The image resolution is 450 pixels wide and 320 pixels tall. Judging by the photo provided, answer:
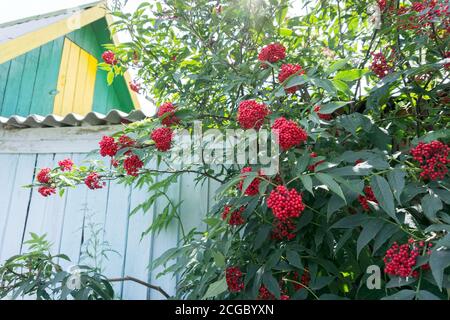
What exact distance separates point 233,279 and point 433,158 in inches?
25.5

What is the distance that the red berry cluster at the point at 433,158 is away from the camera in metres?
0.98

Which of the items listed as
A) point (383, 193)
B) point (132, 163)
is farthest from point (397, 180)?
point (132, 163)

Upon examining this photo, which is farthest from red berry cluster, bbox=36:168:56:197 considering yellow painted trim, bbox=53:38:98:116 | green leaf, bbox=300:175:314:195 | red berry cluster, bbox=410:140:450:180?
yellow painted trim, bbox=53:38:98:116

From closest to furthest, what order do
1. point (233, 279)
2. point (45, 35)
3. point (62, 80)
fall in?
point (233, 279) < point (45, 35) < point (62, 80)

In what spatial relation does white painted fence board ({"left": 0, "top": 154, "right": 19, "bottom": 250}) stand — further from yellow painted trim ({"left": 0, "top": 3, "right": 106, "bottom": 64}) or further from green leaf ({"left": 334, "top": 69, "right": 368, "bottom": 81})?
green leaf ({"left": 334, "top": 69, "right": 368, "bottom": 81})

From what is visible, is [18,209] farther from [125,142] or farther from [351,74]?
[351,74]

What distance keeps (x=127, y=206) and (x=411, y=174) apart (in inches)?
62.9

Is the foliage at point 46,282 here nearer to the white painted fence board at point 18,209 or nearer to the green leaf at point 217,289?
the green leaf at point 217,289

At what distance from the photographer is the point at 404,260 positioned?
2.90 feet

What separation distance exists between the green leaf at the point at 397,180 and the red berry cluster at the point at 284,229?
33cm

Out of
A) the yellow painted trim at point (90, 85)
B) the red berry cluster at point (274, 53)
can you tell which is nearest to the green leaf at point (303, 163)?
the red berry cluster at point (274, 53)

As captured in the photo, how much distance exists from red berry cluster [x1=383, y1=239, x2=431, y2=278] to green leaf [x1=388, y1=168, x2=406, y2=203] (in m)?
0.12

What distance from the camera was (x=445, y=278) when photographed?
869mm
